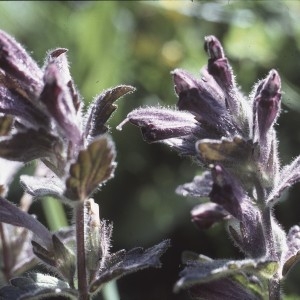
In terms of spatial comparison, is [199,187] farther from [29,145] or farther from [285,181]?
[29,145]

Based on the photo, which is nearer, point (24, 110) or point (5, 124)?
point (24, 110)

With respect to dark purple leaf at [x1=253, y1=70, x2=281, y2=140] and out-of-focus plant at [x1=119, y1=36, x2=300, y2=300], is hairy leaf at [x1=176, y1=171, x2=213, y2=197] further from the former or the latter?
dark purple leaf at [x1=253, y1=70, x2=281, y2=140]

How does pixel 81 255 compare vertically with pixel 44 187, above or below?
below

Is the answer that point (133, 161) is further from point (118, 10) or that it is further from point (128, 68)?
point (118, 10)

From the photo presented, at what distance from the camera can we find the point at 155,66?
3.40 m

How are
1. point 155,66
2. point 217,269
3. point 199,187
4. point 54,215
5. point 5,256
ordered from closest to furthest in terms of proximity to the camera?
point 217,269 → point 199,187 → point 5,256 → point 54,215 → point 155,66

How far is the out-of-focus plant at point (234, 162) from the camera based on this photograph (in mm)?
1200

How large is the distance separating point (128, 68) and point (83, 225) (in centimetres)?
217

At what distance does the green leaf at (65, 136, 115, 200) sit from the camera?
110 centimetres

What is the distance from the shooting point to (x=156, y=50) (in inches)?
137

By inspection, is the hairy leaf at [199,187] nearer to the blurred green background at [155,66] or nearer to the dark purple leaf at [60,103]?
the dark purple leaf at [60,103]

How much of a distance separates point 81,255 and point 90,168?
20 cm

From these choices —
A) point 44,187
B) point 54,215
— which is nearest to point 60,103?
point 44,187

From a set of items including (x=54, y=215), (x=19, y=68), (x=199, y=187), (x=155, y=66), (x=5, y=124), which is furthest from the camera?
(x=155, y=66)
